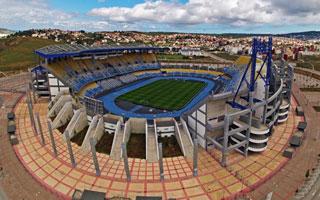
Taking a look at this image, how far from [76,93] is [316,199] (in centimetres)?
5040

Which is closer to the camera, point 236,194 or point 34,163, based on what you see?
point 236,194

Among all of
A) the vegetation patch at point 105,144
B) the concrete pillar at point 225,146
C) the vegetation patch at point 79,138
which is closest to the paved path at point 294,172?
the concrete pillar at point 225,146

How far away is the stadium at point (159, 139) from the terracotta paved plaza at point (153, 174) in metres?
0.13

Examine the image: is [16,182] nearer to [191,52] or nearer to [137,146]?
[137,146]

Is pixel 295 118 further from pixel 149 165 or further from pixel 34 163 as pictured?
pixel 34 163

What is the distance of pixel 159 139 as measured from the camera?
38.2 meters

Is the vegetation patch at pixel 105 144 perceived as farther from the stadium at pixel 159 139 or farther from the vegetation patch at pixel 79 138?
the vegetation patch at pixel 79 138

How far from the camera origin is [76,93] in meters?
56.2

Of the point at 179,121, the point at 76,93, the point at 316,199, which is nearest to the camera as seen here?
the point at 316,199

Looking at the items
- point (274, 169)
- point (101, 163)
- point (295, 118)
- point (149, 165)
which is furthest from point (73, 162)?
point (295, 118)

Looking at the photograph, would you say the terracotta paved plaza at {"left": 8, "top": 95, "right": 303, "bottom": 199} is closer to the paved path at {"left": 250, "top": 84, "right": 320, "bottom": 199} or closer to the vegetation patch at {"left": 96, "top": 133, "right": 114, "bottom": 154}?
the paved path at {"left": 250, "top": 84, "right": 320, "bottom": 199}

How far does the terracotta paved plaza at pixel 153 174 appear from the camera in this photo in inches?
1123

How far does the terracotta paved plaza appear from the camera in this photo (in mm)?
28531

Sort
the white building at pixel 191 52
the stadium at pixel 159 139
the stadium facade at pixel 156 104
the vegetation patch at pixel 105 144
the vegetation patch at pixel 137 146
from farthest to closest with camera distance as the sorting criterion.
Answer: the white building at pixel 191 52, the vegetation patch at pixel 105 144, the vegetation patch at pixel 137 146, the stadium facade at pixel 156 104, the stadium at pixel 159 139
